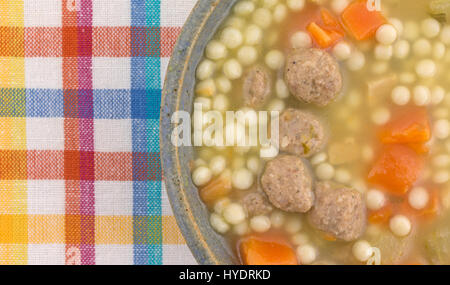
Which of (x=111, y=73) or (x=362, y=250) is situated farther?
(x=111, y=73)

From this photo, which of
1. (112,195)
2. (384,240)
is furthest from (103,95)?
(384,240)

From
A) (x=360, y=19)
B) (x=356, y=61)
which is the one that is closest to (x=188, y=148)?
(x=356, y=61)

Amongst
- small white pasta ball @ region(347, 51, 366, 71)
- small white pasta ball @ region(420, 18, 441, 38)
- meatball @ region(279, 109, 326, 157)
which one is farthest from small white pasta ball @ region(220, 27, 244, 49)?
small white pasta ball @ region(420, 18, 441, 38)

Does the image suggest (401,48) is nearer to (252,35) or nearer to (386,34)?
(386,34)

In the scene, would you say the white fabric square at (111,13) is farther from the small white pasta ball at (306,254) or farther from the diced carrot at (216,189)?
the small white pasta ball at (306,254)

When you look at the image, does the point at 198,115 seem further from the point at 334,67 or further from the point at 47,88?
the point at 47,88

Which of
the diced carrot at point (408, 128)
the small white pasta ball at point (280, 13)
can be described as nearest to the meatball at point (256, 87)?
the small white pasta ball at point (280, 13)
